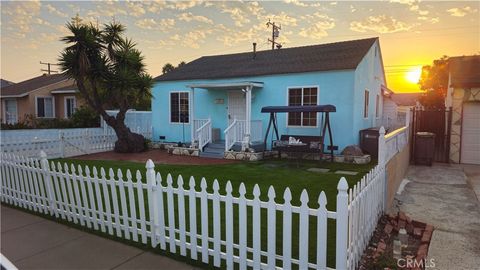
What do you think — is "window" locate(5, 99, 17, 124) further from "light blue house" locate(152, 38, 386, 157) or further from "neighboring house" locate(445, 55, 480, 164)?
"neighboring house" locate(445, 55, 480, 164)

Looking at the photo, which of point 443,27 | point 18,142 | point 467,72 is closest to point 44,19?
point 18,142

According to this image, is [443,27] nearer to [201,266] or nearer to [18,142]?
[201,266]

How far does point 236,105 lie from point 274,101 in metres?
2.01

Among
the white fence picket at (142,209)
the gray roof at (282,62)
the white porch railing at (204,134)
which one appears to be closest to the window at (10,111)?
the gray roof at (282,62)

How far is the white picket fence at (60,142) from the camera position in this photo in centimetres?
1104

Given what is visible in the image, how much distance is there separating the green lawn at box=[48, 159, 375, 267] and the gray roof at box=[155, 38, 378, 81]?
4.17 m

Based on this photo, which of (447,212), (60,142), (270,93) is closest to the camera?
(447,212)

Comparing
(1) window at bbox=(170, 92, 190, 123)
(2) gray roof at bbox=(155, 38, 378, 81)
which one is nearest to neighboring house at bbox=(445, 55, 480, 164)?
(2) gray roof at bbox=(155, 38, 378, 81)

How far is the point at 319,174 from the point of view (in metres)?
8.45

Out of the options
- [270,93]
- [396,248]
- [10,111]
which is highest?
[270,93]

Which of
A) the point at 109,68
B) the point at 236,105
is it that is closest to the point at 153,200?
the point at 236,105

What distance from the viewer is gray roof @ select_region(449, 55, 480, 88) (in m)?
11.1

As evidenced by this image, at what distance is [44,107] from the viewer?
24438 millimetres

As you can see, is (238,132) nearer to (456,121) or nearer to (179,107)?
(179,107)
